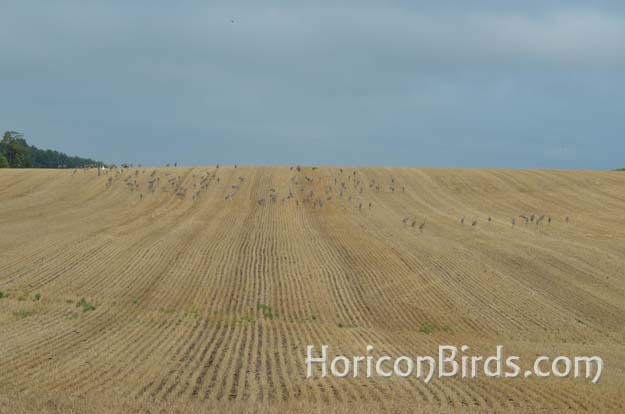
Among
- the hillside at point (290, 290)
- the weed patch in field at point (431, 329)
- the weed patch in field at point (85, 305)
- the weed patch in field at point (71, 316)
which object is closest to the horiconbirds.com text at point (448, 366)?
the hillside at point (290, 290)

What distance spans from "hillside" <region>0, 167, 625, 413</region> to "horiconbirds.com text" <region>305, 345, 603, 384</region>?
48 cm

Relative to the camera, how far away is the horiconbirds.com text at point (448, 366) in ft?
51.9

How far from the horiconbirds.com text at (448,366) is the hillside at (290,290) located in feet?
1.57

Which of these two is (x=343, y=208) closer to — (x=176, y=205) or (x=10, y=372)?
(x=176, y=205)

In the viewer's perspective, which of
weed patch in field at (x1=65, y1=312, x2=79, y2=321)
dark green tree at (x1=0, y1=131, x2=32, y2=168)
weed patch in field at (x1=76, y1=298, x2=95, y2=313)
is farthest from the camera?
dark green tree at (x1=0, y1=131, x2=32, y2=168)

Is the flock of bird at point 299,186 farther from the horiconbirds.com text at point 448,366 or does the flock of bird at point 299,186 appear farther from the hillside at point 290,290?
the horiconbirds.com text at point 448,366

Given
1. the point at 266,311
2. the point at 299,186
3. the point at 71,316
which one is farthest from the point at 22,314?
the point at 299,186

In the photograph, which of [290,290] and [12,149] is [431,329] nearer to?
[290,290]

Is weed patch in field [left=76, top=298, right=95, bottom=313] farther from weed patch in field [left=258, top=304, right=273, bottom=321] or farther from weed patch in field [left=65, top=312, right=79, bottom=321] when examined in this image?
weed patch in field [left=258, top=304, right=273, bottom=321]

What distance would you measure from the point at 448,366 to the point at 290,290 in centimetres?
1248

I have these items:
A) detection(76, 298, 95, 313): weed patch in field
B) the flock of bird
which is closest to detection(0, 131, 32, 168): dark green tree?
the flock of bird

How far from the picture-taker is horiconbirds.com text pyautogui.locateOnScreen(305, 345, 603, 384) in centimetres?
1581

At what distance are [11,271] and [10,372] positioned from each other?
52.4 ft

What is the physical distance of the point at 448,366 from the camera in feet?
55.5
